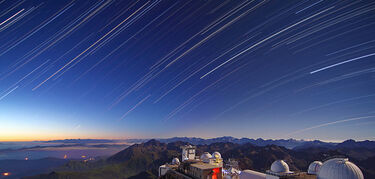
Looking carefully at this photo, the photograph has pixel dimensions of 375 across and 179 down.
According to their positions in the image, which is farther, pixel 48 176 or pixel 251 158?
pixel 48 176

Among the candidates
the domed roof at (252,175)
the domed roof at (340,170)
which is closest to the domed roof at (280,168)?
the domed roof at (340,170)

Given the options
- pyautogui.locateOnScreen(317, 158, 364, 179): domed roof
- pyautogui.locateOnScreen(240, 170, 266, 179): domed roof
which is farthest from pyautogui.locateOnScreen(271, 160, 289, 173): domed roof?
pyautogui.locateOnScreen(240, 170, 266, 179): domed roof

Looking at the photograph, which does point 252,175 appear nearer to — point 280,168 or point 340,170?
point 280,168

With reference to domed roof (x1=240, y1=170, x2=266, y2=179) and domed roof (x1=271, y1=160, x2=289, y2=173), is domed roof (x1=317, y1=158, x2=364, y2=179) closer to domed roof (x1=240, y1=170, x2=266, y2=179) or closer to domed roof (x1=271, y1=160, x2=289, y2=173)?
domed roof (x1=271, y1=160, x2=289, y2=173)

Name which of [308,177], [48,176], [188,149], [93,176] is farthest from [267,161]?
[48,176]

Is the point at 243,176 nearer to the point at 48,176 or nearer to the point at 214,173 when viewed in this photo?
the point at 214,173

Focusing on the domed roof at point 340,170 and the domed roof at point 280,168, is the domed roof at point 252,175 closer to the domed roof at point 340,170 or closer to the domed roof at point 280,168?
the domed roof at point 280,168

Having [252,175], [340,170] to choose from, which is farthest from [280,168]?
[252,175]

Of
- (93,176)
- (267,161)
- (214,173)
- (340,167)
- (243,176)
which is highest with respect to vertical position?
(340,167)
